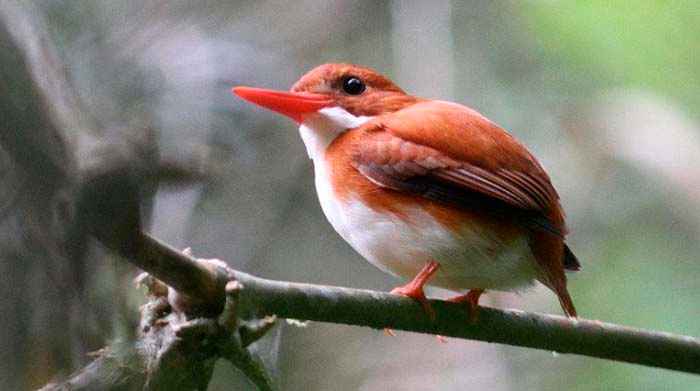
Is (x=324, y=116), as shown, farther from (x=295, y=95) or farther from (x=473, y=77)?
(x=473, y=77)

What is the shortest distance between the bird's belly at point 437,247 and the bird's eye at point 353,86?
41 cm

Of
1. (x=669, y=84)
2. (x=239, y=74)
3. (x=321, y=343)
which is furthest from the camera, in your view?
(x=669, y=84)

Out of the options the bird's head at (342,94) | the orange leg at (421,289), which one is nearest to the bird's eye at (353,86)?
the bird's head at (342,94)

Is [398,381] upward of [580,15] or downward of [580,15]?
downward

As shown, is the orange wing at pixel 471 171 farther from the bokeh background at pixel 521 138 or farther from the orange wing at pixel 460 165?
the bokeh background at pixel 521 138

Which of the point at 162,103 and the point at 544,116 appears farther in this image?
the point at 544,116

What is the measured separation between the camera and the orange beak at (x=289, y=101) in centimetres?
211

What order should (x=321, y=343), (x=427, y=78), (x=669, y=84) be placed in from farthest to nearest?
(x=669, y=84) < (x=427, y=78) < (x=321, y=343)

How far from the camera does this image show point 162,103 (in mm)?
1011

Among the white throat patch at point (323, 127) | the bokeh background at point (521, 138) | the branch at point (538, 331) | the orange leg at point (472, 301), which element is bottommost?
the bokeh background at point (521, 138)

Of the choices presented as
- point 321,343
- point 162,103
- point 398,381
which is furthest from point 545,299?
point 162,103

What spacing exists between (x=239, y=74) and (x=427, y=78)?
4.00ft

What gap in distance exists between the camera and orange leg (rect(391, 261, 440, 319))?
1.99m

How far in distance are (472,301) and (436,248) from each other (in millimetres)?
134
